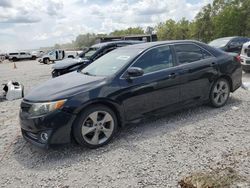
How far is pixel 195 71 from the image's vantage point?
16.6 ft

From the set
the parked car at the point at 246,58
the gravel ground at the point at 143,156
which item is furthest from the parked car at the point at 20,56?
the gravel ground at the point at 143,156

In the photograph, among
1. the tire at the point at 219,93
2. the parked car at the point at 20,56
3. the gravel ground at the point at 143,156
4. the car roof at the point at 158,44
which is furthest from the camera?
the parked car at the point at 20,56

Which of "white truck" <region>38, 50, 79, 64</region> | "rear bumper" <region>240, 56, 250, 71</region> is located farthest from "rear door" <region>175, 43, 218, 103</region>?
"white truck" <region>38, 50, 79, 64</region>

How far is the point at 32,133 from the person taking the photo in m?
3.97

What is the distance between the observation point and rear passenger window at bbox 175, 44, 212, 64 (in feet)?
16.6

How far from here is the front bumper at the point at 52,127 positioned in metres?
3.75

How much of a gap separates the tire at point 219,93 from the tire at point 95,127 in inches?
90.7

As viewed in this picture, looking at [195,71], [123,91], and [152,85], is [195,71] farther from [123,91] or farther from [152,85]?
[123,91]

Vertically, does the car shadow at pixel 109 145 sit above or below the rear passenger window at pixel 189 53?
below

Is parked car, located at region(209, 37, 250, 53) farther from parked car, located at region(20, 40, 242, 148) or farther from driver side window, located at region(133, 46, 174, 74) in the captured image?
driver side window, located at region(133, 46, 174, 74)

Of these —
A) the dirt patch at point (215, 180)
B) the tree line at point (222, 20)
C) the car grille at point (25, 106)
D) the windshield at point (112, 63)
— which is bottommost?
the dirt patch at point (215, 180)

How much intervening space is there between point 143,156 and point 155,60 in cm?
182

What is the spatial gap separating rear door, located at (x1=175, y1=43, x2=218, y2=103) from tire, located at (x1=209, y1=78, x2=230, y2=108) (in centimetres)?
16

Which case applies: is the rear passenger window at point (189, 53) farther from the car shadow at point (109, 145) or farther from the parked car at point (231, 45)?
the parked car at point (231, 45)
